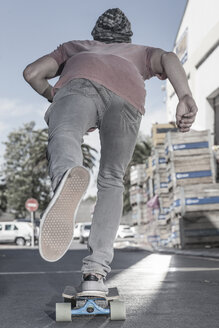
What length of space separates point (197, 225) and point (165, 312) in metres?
11.2

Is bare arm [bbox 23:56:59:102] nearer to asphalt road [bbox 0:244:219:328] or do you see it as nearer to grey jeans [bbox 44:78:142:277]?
grey jeans [bbox 44:78:142:277]

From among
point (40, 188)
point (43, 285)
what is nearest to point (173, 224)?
point (43, 285)

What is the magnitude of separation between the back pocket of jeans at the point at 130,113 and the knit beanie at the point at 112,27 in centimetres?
52

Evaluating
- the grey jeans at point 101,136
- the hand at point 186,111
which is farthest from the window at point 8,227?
the hand at point 186,111

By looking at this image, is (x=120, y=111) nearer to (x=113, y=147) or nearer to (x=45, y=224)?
(x=113, y=147)

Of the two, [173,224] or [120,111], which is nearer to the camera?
[120,111]

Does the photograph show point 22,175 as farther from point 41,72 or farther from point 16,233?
point 41,72

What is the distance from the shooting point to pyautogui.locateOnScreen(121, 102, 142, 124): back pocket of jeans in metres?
2.88

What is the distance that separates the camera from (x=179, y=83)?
2924 millimetres

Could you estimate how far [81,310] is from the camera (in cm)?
273

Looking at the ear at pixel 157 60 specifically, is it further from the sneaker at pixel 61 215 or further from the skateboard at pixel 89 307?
the skateboard at pixel 89 307

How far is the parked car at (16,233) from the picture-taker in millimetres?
32875

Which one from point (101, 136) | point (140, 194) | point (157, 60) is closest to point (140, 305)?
point (101, 136)

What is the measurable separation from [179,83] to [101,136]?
1.72 feet
